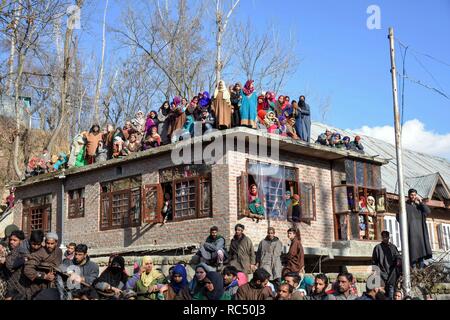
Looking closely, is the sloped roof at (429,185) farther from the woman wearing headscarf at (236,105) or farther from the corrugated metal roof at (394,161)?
the woman wearing headscarf at (236,105)

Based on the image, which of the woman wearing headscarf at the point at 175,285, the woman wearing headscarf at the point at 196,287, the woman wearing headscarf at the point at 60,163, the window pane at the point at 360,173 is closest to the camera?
the woman wearing headscarf at the point at 196,287

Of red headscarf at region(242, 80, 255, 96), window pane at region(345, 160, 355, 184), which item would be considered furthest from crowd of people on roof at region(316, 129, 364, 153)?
red headscarf at region(242, 80, 255, 96)

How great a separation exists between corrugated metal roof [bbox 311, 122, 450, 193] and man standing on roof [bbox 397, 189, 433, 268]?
30.7 feet

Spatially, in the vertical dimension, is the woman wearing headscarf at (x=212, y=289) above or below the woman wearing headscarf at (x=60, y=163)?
below

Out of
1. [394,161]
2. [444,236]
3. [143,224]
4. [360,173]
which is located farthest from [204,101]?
[444,236]

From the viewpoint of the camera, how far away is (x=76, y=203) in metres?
17.6

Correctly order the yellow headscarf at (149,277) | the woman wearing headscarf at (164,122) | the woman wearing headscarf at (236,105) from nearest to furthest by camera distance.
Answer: the yellow headscarf at (149,277), the woman wearing headscarf at (236,105), the woman wearing headscarf at (164,122)

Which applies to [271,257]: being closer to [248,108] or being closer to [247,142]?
[247,142]

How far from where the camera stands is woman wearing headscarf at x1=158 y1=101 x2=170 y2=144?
15336mm

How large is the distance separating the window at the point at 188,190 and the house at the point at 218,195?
26 millimetres

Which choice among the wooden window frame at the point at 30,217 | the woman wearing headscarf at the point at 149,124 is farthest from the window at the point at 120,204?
the wooden window frame at the point at 30,217

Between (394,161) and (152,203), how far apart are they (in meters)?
13.5

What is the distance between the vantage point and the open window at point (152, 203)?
1482cm

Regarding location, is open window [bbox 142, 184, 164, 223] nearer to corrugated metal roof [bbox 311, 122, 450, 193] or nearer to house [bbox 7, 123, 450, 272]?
house [bbox 7, 123, 450, 272]
